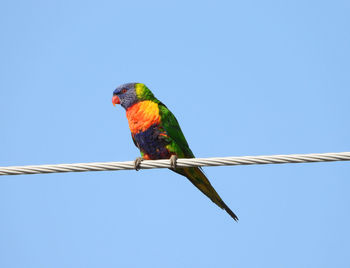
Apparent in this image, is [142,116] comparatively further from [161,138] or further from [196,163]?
[196,163]

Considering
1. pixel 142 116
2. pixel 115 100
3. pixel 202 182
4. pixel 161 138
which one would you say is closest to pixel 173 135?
pixel 161 138

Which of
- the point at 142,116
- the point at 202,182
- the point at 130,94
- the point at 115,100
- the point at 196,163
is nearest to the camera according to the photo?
the point at 196,163

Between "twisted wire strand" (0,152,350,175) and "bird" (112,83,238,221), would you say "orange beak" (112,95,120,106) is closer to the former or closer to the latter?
"bird" (112,83,238,221)

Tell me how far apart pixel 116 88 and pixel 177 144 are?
4.76 feet

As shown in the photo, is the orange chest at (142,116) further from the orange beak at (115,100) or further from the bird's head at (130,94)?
the orange beak at (115,100)

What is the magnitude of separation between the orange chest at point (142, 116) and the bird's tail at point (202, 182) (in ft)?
2.35

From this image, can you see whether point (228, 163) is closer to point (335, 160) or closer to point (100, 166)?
point (335, 160)

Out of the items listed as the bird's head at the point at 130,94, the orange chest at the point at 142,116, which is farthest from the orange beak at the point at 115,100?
the orange chest at the point at 142,116

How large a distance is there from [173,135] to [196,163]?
1750 millimetres

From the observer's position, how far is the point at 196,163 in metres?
3.88

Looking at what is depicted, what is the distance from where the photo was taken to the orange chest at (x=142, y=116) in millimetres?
5586

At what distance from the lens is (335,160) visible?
342cm

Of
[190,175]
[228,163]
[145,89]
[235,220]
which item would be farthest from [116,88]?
[228,163]

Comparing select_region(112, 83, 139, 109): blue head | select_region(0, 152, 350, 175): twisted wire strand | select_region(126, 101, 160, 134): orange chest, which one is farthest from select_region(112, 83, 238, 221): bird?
select_region(0, 152, 350, 175): twisted wire strand
